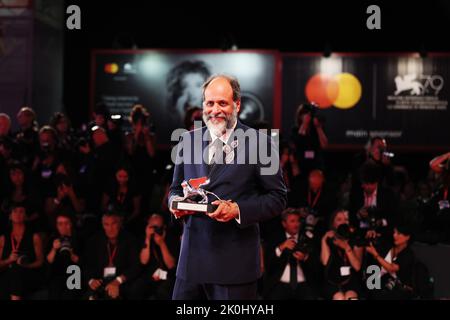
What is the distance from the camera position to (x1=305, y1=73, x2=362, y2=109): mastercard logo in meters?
8.47

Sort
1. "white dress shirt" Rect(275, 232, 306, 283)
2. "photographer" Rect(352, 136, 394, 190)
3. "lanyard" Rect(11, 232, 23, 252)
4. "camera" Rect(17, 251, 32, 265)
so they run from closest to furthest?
"white dress shirt" Rect(275, 232, 306, 283) → "camera" Rect(17, 251, 32, 265) → "lanyard" Rect(11, 232, 23, 252) → "photographer" Rect(352, 136, 394, 190)

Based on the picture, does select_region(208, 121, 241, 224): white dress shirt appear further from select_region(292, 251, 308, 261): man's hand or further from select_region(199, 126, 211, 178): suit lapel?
select_region(292, 251, 308, 261): man's hand

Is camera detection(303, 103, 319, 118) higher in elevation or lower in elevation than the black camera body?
higher

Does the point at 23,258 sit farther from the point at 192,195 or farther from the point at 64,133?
the point at 192,195

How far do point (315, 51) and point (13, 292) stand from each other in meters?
4.79

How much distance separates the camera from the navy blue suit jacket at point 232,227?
8.28ft

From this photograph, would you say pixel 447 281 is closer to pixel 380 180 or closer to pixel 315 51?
pixel 380 180

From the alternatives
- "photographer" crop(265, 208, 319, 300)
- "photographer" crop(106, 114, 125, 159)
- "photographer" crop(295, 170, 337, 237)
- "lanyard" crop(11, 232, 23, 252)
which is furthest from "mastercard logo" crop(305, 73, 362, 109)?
"lanyard" crop(11, 232, 23, 252)

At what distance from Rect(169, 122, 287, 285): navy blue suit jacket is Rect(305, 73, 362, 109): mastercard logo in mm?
5997

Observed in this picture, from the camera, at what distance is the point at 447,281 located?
18.1 ft

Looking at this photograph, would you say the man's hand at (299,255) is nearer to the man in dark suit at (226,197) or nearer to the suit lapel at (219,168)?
the man in dark suit at (226,197)

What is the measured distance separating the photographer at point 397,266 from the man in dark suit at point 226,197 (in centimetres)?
290

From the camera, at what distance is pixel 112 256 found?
5625 mm
